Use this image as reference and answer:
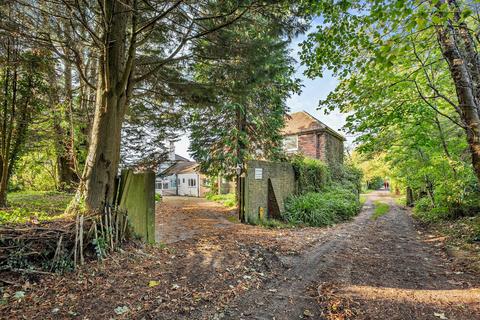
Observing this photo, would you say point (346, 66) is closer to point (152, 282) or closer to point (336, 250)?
point (336, 250)

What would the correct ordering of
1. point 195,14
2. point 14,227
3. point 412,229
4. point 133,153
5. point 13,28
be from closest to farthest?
point 14,227
point 13,28
point 195,14
point 412,229
point 133,153

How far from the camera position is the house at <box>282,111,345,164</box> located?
1792 cm

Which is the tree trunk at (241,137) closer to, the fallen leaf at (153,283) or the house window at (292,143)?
the fallen leaf at (153,283)

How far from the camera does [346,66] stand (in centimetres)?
548

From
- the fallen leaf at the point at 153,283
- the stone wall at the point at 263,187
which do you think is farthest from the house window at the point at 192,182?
the fallen leaf at the point at 153,283

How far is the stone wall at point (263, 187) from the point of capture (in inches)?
353

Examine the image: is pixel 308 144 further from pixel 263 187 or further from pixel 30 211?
pixel 30 211

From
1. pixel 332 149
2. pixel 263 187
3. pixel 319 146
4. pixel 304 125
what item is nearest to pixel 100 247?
pixel 263 187

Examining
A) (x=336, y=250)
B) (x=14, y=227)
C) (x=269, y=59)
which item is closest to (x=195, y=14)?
(x=269, y=59)

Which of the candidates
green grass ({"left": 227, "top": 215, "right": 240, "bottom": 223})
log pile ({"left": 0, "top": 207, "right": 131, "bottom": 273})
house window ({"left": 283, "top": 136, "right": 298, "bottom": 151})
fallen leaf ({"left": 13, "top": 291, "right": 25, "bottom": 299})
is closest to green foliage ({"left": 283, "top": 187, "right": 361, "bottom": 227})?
green grass ({"left": 227, "top": 215, "right": 240, "bottom": 223})

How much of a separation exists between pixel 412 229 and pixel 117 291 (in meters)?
10.4

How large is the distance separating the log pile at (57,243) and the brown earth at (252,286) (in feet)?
0.75

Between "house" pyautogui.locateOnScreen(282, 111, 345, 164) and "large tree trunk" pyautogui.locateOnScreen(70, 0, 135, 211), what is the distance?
1349 cm

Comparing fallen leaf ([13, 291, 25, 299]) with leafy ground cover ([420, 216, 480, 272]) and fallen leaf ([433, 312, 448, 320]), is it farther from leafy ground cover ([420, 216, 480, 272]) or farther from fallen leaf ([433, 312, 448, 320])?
leafy ground cover ([420, 216, 480, 272])
